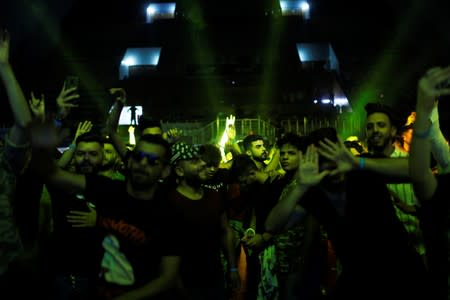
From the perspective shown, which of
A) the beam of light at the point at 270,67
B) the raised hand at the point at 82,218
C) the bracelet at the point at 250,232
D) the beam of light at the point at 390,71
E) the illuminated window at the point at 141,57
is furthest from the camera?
the illuminated window at the point at 141,57

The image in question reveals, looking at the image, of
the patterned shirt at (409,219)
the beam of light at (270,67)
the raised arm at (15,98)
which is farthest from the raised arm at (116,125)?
the beam of light at (270,67)

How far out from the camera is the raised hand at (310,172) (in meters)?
3.44

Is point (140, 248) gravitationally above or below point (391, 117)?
below

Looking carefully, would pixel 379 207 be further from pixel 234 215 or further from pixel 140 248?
pixel 234 215

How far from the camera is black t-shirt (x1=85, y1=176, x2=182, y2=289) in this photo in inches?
125

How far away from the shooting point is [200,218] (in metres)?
4.51

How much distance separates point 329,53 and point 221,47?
25.6 feet

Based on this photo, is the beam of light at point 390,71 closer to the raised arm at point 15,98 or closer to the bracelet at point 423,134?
the bracelet at point 423,134

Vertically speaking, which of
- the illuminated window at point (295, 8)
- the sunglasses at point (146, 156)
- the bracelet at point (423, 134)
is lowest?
the sunglasses at point (146, 156)

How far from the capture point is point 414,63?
101ft

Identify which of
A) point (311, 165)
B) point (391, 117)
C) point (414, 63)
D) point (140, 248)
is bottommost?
point (140, 248)

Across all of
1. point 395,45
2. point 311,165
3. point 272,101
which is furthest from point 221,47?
point 311,165

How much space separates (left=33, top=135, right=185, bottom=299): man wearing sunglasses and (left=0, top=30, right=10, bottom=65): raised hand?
0.89 m

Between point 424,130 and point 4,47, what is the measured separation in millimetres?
2944
